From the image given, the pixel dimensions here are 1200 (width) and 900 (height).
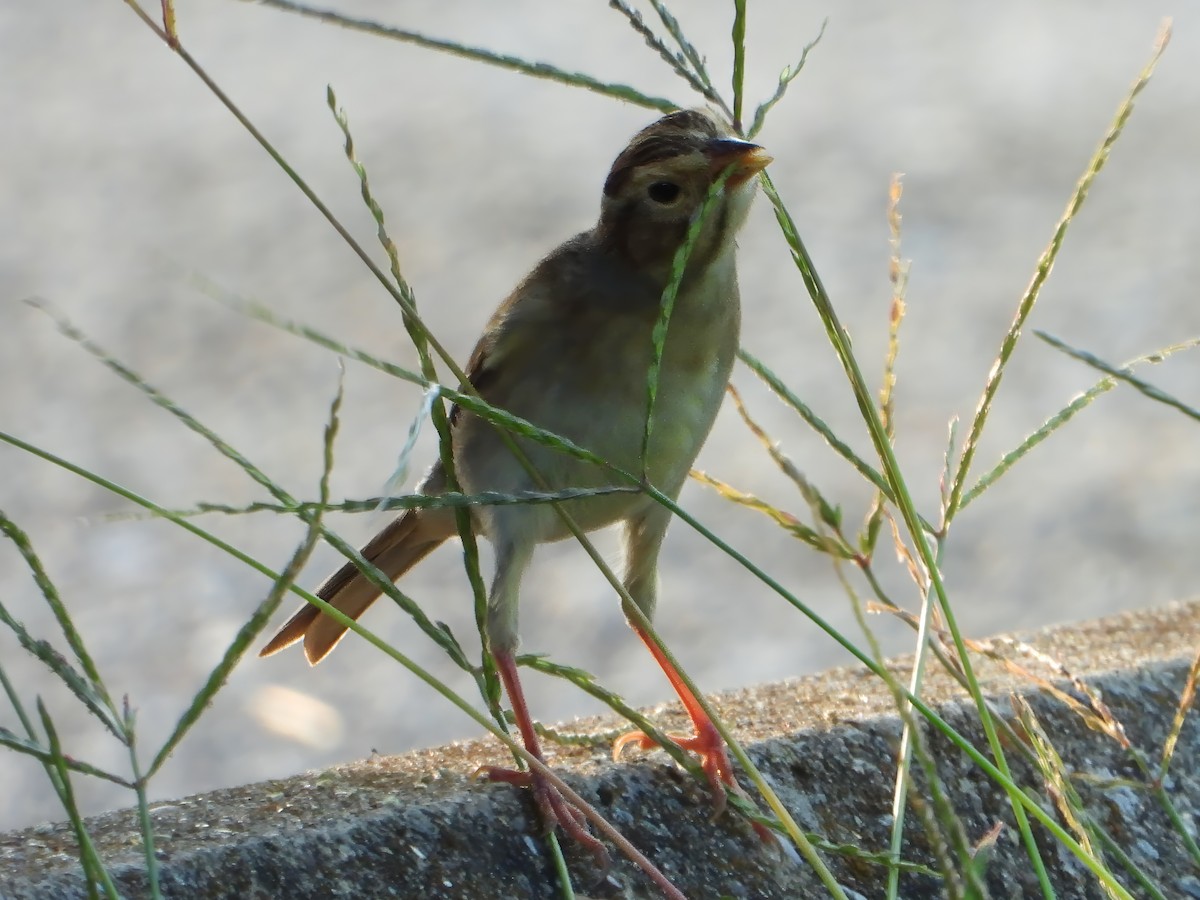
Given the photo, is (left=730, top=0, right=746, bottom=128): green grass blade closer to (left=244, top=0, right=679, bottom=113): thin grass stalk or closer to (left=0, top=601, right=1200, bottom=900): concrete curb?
(left=244, top=0, right=679, bottom=113): thin grass stalk

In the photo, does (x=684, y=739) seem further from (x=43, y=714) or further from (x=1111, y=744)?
(x=43, y=714)

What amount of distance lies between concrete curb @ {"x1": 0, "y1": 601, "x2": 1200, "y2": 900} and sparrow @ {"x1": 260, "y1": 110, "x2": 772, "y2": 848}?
26 centimetres

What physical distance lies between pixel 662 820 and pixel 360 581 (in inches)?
32.2

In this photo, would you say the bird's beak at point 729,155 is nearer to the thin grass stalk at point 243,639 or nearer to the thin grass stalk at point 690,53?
the thin grass stalk at point 690,53

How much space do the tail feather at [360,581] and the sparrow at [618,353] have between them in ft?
0.15

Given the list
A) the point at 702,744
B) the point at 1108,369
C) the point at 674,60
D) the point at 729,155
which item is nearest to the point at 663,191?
the point at 729,155

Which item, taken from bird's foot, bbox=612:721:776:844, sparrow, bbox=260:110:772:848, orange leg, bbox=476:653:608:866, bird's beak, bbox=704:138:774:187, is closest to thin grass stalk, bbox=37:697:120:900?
orange leg, bbox=476:653:608:866

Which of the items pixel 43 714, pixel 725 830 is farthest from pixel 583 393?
pixel 43 714

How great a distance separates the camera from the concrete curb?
4.19 feet

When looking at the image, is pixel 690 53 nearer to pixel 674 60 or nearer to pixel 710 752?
pixel 674 60

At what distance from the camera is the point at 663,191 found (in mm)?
1959

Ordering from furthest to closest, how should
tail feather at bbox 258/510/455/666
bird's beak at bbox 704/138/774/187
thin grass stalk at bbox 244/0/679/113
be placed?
1. tail feather at bbox 258/510/455/666
2. bird's beak at bbox 704/138/774/187
3. thin grass stalk at bbox 244/0/679/113

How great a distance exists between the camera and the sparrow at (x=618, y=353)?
6.35 feet

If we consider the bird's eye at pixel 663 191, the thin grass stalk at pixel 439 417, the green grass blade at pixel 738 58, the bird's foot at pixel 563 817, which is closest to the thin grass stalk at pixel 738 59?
the green grass blade at pixel 738 58
